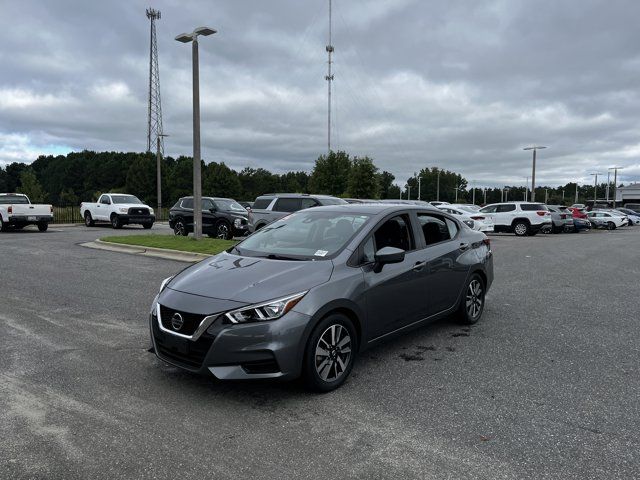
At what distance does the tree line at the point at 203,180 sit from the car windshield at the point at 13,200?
112 ft

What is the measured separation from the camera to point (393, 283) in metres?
4.77

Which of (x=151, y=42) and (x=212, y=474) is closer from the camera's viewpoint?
(x=212, y=474)

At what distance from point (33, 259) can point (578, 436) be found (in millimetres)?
12678

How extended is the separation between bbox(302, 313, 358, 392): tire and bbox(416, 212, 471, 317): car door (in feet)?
4.38

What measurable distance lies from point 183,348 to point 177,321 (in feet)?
0.73

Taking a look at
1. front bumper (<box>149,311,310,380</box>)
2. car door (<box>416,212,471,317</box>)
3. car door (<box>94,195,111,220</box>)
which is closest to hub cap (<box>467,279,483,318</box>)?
car door (<box>416,212,471,317</box>)

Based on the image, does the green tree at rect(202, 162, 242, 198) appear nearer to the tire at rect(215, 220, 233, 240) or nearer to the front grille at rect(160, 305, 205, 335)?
the tire at rect(215, 220, 233, 240)

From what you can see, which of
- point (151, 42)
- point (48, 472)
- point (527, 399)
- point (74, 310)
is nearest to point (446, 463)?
point (527, 399)

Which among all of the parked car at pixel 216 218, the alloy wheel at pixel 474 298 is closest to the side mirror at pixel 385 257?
the alloy wheel at pixel 474 298

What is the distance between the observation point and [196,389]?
414 cm

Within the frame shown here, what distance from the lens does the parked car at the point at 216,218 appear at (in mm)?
18062

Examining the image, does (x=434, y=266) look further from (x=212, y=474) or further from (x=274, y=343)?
(x=212, y=474)

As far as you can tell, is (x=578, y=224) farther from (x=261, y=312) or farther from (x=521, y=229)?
(x=261, y=312)

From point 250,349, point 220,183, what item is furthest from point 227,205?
point 220,183
